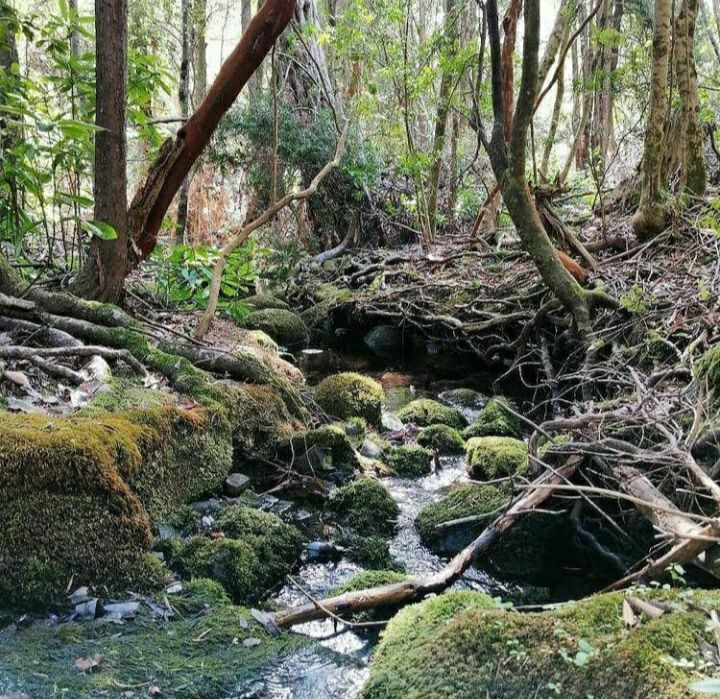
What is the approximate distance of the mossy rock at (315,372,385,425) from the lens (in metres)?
6.61

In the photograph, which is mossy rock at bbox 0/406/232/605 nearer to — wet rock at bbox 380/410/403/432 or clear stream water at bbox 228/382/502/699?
clear stream water at bbox 228/382/502/699

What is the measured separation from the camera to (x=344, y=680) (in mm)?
2744

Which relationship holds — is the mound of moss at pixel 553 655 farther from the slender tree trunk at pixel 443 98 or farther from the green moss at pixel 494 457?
the slender tree trunk at pixel 443 98

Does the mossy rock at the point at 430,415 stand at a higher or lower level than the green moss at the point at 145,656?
lower

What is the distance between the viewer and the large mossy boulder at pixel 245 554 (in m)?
3.34

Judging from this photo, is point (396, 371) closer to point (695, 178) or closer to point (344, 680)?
point (695, 178)

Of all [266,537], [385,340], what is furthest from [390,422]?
[385,340]

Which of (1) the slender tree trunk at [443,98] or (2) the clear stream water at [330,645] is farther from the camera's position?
(1) the slender tree trunk at [443,98]

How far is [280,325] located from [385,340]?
1641 mm

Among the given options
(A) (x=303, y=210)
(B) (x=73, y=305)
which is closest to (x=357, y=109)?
(A) (x=303, y=210)

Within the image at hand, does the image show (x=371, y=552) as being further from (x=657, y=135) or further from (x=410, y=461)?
(x=657, y=135)

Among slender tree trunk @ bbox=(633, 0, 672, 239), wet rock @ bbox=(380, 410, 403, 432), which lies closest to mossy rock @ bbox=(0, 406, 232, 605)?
wet rock @ bbox=(380, 410, 403, 432)

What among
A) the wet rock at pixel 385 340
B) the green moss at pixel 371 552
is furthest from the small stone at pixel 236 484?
the wet rock at pixel 385 340

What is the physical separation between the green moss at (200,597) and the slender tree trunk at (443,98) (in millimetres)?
8265
